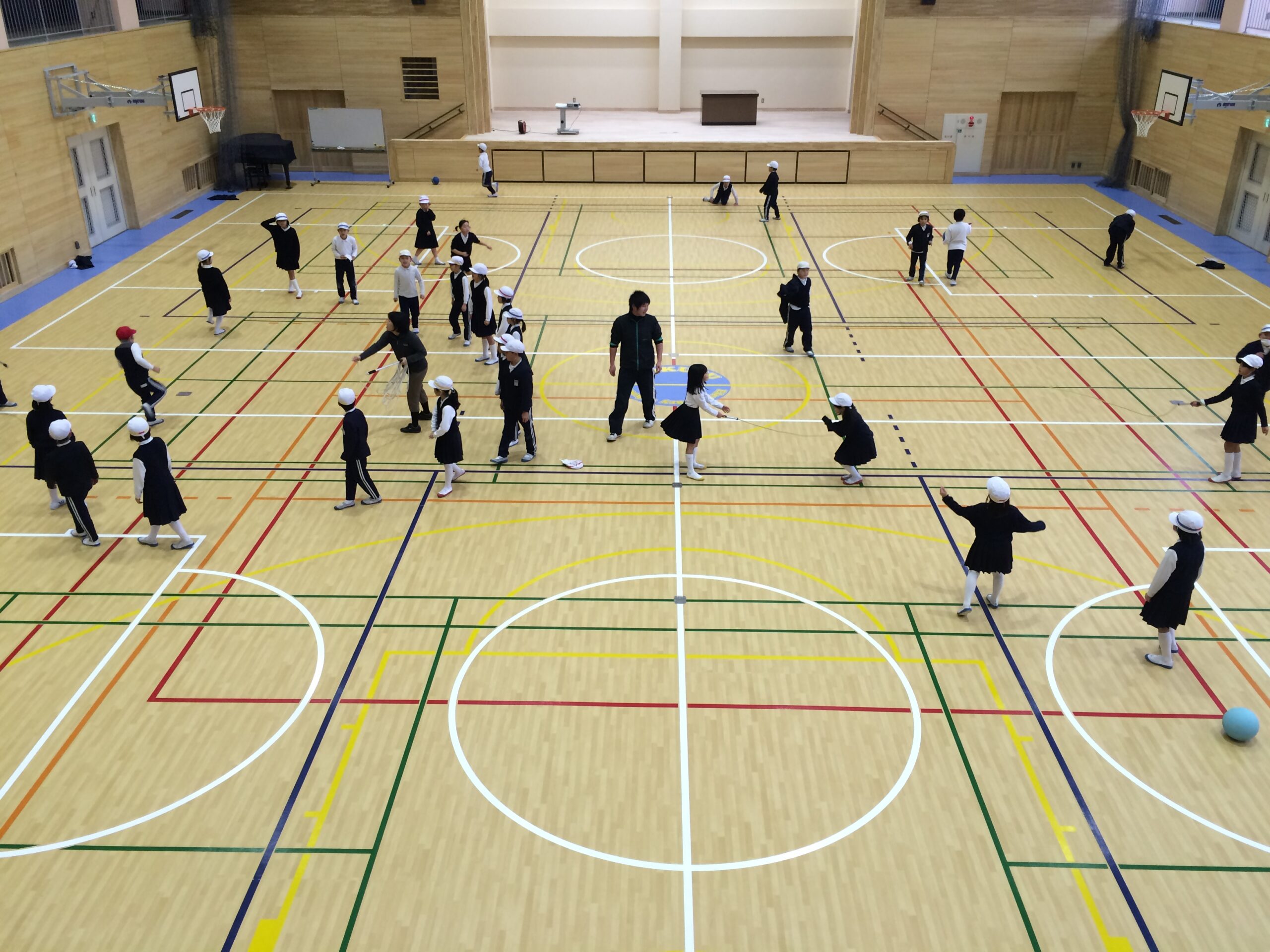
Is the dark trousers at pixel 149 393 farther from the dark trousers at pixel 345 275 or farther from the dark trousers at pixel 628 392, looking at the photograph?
the dark trousers at pixel 628 392

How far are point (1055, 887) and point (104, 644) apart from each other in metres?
9.22

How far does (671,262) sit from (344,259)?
7327 millimetres

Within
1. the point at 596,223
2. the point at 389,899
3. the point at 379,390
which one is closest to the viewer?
the point at 389,899

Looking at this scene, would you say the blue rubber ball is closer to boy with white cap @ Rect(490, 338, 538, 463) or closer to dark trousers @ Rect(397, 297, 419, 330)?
boy with white cap @ Rect(490, 338, 538, 463)

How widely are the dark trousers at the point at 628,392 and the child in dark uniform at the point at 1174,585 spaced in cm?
702

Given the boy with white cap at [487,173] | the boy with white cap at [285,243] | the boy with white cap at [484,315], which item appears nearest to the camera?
the boy with white cap at [484,315]

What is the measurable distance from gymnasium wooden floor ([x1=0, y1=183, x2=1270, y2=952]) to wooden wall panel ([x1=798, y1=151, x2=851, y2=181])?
1351 centimetres

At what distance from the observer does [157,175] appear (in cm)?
2647

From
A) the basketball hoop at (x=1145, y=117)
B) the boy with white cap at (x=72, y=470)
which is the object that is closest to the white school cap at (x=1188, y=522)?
the boy with white cap at (x=72, y=470)

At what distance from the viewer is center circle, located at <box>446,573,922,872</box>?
25.5ft

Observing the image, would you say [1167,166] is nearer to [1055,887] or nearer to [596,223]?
[596,223]

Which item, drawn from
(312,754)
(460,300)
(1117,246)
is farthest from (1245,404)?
(460,300)

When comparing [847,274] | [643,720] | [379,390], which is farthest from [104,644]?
[847,274]

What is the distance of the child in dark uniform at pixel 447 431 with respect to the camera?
12477mm
